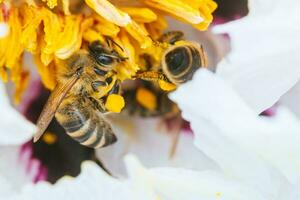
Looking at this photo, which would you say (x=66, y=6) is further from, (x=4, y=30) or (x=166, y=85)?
(x=166, y=85)

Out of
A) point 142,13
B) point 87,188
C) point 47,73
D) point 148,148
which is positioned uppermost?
point 142,13

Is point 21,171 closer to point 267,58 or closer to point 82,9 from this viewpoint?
point 82,9

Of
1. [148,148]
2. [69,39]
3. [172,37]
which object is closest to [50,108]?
[69,39]

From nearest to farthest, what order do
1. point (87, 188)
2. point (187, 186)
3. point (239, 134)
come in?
point (239, 134), point (187, 186), point (87, 188)

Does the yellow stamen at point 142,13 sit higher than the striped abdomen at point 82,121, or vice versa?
the yellow stamen at point 142,13

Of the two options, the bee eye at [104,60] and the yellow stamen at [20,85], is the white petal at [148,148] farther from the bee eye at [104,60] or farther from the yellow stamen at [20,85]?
the bee eye at [104,60]

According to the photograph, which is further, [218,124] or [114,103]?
[114,103]

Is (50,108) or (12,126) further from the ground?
(50,108)

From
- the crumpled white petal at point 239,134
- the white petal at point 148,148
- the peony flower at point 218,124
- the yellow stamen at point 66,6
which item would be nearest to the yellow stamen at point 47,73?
the peony flower at point 218,124
